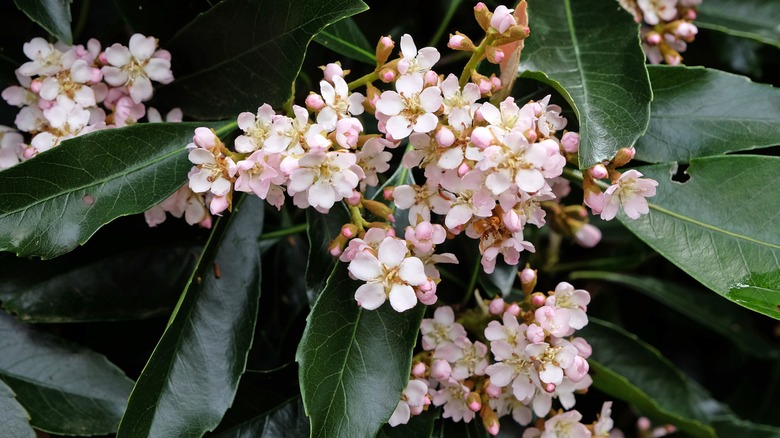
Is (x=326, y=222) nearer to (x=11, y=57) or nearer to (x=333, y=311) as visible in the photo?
(x=333, y=311)

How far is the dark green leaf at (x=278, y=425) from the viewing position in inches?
44.9

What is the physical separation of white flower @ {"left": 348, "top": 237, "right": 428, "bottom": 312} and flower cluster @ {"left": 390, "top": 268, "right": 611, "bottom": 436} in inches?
6.8

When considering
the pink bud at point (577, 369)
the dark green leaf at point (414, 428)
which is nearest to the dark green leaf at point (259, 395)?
the dark green leaf at point (414, 428)

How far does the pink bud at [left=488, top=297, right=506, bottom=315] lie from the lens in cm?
114

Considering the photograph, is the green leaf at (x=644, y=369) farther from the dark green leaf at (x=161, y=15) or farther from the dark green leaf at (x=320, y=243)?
the dark green leaf at (x=161, y=15)

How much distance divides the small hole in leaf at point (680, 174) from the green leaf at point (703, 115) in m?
0.02

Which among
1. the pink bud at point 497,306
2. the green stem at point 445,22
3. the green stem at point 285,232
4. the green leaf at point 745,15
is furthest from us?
the green leaf at point 745,15

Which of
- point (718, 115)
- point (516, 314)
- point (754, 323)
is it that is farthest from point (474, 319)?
point (754, 323)

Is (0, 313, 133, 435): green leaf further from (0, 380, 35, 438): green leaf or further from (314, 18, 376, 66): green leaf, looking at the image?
(314, 18, 376, 66): green leaf

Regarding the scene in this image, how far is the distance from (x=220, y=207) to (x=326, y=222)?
200 millimetres

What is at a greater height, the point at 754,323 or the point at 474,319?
the point at 474,319

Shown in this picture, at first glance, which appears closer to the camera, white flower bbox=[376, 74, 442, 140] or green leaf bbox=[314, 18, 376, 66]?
white flower bbox=[376, 74, 442, 140]

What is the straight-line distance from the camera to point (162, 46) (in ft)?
4.00

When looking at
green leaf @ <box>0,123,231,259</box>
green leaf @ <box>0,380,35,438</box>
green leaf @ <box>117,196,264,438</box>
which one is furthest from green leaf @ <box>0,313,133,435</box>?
green leaf @ <box>0,123,231,259</box>
